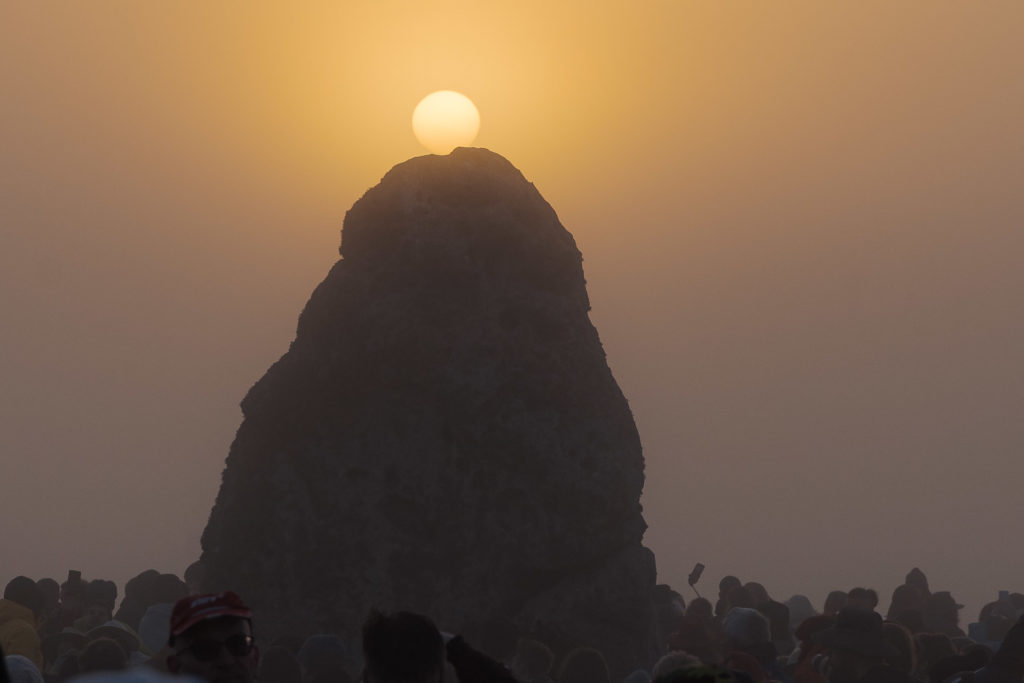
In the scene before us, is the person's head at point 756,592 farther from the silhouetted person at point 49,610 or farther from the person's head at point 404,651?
the person's head at point 404,651

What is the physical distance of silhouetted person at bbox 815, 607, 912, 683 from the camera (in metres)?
11.4

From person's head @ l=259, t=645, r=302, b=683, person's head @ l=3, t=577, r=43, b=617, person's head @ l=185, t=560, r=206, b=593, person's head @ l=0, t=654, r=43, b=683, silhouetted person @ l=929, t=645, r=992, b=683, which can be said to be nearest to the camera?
person's head @ l=0, t=654, r=43, b=683

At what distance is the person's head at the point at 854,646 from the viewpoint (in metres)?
11.4

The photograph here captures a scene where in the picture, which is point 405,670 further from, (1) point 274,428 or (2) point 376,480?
(1) point 274,428

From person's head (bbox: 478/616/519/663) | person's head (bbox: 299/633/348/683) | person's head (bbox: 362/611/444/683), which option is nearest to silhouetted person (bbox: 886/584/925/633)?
person's head (bbox: 478/616/519/663)

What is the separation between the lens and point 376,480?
18.6 metres

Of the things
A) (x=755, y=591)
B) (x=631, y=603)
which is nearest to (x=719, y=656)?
(x=631, y=603)

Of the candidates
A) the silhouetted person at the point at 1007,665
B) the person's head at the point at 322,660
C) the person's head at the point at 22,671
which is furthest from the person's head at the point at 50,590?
the silhouetted person at the point at 1007,665

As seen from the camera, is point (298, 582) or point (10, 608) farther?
point (298, 582)

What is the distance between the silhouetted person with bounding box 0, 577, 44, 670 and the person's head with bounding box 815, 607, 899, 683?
8089 millimetres

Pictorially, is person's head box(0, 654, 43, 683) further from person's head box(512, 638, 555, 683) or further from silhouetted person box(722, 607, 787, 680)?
silhouetted person box(722, 607, 787, 680)

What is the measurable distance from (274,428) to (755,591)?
27.5 ft

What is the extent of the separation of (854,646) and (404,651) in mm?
6634

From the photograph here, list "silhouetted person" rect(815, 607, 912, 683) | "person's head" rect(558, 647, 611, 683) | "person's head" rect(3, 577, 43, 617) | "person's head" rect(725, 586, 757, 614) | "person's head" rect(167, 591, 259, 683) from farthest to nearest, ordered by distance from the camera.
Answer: "person's head" rect(725, 586, 757, 614) → "person's head" rect(3, 577, 43, 617) → "person's head" rect(558, 647, 611, 683) → "silhouetted person" rect(815, 607, 912, 683) → "person's head" rect(167, 591, 259, 683)
